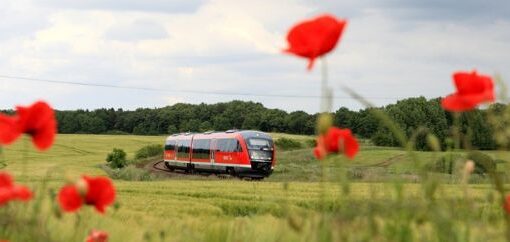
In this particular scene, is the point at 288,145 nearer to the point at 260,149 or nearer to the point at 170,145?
the point at 170,145

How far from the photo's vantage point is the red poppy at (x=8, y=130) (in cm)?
209

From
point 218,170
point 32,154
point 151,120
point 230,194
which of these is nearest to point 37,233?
point 230,194

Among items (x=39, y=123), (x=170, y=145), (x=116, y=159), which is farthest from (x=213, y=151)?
(x=39, y=123)

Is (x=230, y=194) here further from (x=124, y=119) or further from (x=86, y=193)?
(x=124, y=119)

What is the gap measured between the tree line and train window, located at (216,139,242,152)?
58.6 feet

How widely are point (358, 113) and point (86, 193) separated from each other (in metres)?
51.3

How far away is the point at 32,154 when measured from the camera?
5938 centimetres

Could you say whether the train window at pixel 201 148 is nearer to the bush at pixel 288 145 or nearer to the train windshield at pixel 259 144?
the train windshield at pixel 259 144

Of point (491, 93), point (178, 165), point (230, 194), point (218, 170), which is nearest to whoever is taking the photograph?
point (491, 93)

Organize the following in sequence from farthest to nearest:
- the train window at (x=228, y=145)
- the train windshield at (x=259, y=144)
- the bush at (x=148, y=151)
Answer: the bush at (x=148, y=151)
the train window at (x=228, y=145)
the train windshield at (x=259, y=144)

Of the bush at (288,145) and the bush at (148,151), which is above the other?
the bush at (288,145)

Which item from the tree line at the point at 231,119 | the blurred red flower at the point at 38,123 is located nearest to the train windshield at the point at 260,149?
the tree line at the point at 231,119

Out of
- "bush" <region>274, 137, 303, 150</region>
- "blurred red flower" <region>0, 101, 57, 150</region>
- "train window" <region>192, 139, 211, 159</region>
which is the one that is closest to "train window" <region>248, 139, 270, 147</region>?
"train window" <region>192, 139, 211, 159</region>

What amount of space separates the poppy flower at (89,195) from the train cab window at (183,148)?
39.0 m
